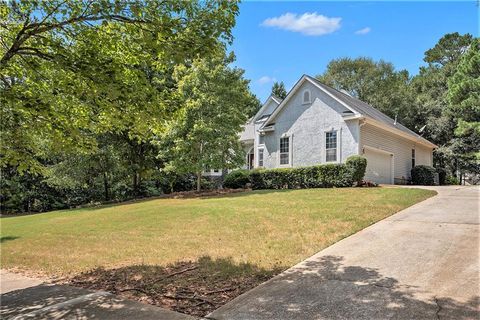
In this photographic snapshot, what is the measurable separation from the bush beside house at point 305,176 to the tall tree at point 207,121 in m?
1.68

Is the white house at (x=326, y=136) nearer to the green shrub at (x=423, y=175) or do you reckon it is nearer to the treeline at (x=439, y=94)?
the green shrub at (x=423, y=175)

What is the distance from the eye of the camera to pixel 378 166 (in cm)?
2075

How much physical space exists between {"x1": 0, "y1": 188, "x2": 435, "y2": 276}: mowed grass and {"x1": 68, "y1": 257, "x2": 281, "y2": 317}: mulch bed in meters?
0.39

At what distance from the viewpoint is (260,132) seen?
76.8 ft

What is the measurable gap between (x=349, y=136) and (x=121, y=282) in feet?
50.5

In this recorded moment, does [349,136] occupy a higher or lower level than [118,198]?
higher

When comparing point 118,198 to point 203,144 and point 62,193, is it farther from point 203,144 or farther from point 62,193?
point 203,144

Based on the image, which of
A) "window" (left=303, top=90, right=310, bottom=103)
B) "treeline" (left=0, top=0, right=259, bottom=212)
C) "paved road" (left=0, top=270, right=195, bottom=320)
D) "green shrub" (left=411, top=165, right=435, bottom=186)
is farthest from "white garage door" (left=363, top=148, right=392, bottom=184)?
"paved road" (left=0, top=270, right=195, bottom=320)

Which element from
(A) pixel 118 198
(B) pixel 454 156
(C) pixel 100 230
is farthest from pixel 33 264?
(B) pixel 454 156

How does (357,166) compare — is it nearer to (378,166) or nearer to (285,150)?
(378,166)

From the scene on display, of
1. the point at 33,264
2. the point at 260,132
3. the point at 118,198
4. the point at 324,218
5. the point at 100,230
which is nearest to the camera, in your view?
the point at 33,264

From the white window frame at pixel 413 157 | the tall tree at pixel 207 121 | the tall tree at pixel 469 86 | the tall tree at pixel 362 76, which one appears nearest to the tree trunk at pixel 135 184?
the tall tree at pixel 207 121

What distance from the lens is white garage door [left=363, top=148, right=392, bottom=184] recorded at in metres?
19.9

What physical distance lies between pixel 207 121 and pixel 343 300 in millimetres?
16001
